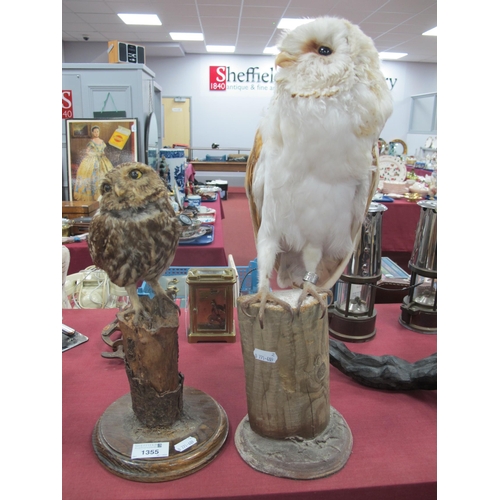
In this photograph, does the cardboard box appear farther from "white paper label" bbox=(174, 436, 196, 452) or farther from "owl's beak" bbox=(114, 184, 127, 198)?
"white paper label" bbox=(174, 436, 196, 452)

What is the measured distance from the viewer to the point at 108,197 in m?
0.85

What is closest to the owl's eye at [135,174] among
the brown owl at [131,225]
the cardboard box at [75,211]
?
the brown owl at [131,225]

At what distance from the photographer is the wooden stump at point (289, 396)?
90cm

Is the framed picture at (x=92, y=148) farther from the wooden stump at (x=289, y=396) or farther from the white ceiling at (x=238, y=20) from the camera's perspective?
the white ceiling at (x=238, y=20)

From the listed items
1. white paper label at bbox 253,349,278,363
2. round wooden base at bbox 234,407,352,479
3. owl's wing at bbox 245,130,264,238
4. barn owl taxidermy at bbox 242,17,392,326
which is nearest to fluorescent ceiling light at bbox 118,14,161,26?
owl's wing at bbox 245,130,264,238

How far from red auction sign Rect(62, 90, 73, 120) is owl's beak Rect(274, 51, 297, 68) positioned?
2.76 metres

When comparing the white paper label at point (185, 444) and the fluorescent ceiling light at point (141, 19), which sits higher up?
the fluorescent ceiling light at point (141, 19)

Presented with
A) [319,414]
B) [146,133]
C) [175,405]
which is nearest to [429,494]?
[319,414]

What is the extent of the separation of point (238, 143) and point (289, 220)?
7.44m

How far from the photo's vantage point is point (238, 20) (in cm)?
551

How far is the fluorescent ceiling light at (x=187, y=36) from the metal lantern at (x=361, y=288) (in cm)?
624

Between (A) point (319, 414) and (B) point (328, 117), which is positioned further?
(A) point (319, 414)

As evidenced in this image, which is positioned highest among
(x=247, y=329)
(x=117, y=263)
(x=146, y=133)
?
(x=146, y=133)

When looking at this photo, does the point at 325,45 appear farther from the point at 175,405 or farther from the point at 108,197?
the point at 175,405
